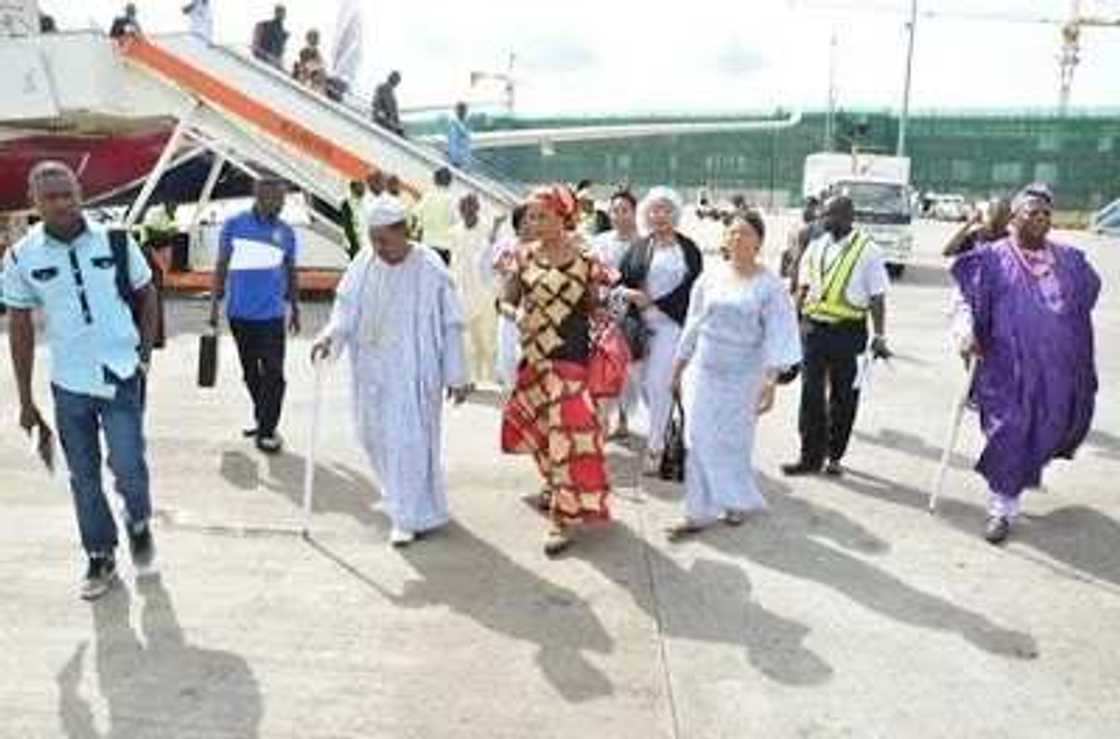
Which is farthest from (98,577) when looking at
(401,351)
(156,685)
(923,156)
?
(923,156)

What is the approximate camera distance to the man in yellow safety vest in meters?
8.12

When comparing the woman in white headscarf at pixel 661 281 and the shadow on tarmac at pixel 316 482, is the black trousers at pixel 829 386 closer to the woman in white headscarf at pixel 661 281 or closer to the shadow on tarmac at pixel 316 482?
the woman in white headscarf at pixel 661 281

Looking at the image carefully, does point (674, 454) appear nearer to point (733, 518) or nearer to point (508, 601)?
point (733, 518)

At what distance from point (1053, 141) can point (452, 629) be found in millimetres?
100179

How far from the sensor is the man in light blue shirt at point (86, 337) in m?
5.68

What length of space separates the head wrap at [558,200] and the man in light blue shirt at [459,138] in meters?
12.0

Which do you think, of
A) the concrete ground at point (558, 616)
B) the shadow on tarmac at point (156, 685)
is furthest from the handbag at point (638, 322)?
the shadow on tarmac at point (156, 685)

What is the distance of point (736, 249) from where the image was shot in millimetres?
6926

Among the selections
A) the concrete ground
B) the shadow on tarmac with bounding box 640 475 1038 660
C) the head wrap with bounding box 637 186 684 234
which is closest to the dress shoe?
the concrete ground

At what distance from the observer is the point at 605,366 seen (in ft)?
22.2

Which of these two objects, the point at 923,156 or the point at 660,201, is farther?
the point at 923,156

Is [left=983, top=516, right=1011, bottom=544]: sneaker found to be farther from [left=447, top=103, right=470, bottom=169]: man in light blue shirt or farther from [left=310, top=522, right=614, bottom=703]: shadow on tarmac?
[left=447, top=103, right=470, bottom=169]: man in light blue shirt

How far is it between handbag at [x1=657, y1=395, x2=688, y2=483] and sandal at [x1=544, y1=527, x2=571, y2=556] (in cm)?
150

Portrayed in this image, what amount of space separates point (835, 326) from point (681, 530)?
6.16 ft
